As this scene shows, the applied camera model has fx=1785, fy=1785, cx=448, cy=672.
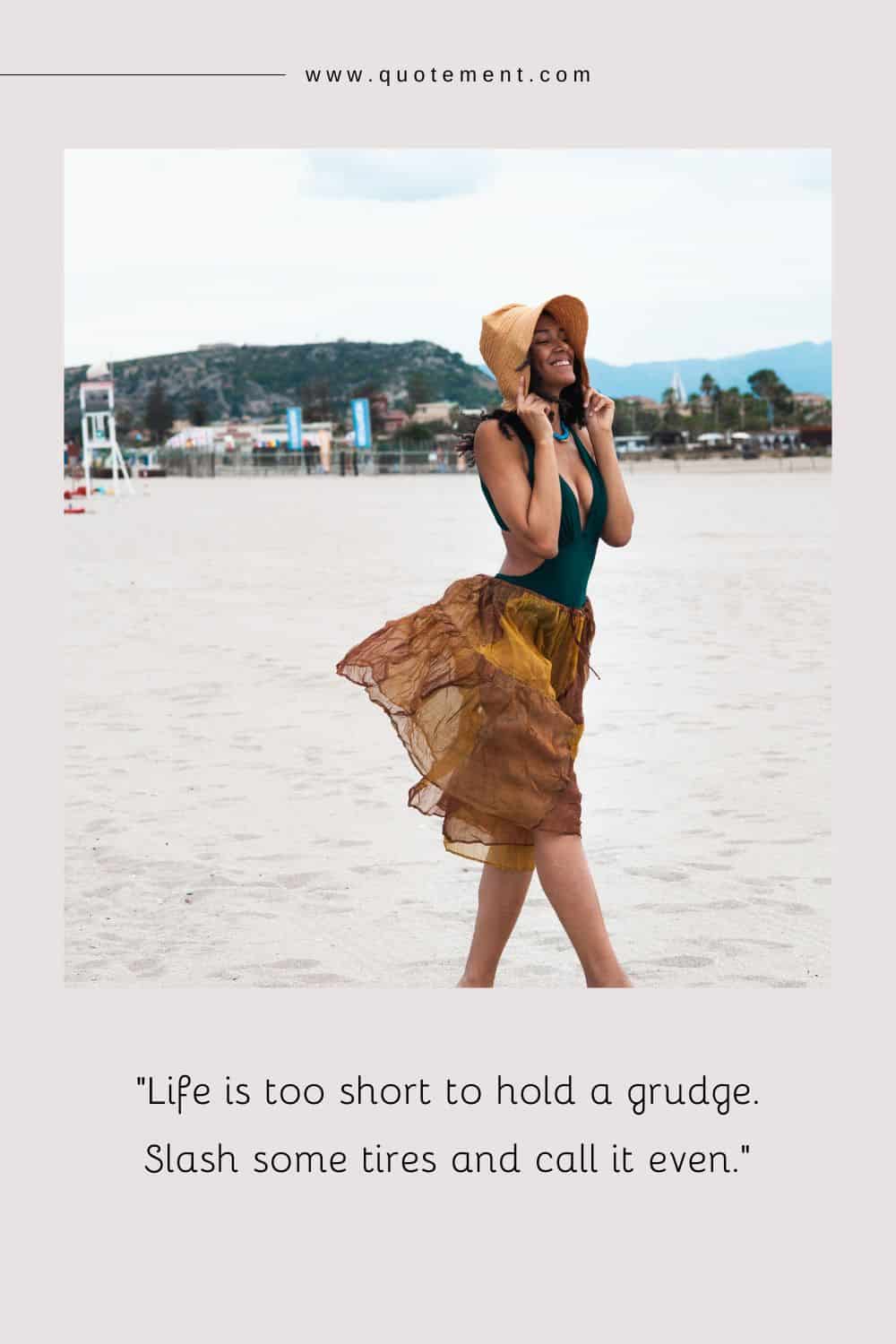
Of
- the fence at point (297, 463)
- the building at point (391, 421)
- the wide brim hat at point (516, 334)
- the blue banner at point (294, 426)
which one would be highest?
the building at point (391, 421)

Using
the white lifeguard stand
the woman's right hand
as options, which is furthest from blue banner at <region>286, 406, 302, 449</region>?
the woman's right hand

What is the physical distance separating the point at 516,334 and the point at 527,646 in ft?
2.58

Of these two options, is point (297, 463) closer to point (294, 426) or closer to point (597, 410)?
point (294, 426)

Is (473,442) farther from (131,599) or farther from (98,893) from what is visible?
(131,599)

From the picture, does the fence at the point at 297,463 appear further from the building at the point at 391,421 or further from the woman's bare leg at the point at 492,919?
the building at the point at 391,421

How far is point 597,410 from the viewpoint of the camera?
4.66 m

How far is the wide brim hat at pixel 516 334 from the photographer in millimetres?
4461

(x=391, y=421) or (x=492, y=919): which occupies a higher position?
(x=391, y=421)

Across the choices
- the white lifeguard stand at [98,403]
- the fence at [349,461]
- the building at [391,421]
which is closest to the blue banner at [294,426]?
the fence at [349,461]

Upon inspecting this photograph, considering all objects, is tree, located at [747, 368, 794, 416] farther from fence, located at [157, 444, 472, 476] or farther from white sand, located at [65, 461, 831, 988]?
white sand, located at [65, 461, 831, 988]

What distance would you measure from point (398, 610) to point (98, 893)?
8891 millimetres

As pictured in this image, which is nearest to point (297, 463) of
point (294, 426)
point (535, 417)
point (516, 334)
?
point (294, 426)

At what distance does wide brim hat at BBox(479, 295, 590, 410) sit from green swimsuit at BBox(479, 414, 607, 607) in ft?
0.38

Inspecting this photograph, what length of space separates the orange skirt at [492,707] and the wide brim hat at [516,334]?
0.51 meters
